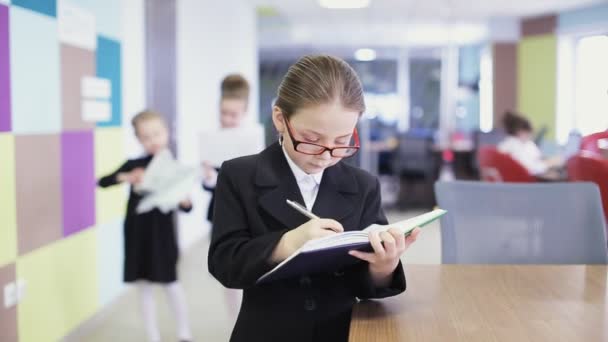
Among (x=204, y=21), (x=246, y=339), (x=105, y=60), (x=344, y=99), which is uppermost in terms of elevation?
(x=204, y=21)

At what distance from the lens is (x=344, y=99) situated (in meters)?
1.37

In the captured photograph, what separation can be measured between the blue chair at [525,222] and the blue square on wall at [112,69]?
233 cm

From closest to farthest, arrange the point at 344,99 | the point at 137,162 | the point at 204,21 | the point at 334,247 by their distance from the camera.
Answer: the point at 334,247
the point at 344,99
the point at 137,162
the point at 204,21

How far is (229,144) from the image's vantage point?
3.09 metres

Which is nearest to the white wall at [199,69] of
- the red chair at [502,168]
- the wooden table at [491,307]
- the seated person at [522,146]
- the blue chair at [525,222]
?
the red chair at [502,168]

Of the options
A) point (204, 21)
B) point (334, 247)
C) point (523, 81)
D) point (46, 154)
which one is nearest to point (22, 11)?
point (46, 154)

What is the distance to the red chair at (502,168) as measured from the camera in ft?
17.1

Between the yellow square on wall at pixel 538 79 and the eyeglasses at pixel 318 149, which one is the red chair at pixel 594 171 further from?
the yellow square on wall at pixel 538 79

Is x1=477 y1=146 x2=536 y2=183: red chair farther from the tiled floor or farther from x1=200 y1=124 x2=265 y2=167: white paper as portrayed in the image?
x1=200 y1=124 x2=265 y2=167: white paper

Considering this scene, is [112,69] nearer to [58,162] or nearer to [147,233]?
[58,162]

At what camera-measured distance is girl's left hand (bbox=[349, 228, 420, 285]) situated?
123cm

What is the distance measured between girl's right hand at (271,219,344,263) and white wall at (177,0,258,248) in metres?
4.44

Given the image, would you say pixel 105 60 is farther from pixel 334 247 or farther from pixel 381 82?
pixel 381 82

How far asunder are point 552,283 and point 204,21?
5.50 meters
